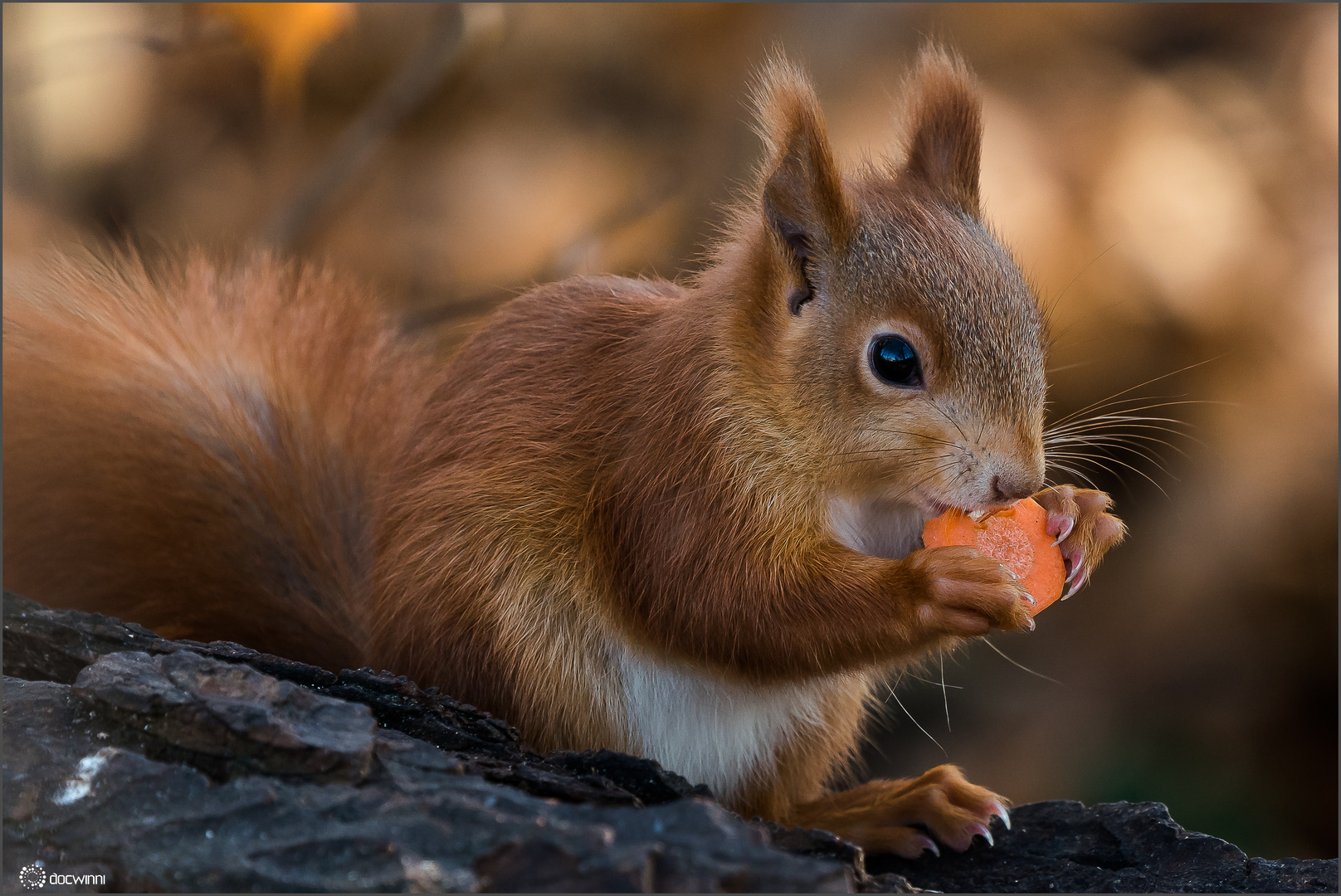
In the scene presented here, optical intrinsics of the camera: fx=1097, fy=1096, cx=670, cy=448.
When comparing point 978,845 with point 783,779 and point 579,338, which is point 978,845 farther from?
point 579,338

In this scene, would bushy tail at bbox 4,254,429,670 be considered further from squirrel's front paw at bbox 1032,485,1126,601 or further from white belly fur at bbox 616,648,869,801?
squirrel's front paw at bbox 1032,485,1126,601

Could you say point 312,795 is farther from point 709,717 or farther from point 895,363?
point 895,363

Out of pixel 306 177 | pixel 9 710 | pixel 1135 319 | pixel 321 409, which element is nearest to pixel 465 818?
pixel 9 710

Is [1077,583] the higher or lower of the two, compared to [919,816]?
higher

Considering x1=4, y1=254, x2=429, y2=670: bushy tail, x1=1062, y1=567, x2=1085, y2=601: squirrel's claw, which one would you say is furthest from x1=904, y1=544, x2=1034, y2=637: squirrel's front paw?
x1=4, y1=254, x2=429, y2=670: bushy tail

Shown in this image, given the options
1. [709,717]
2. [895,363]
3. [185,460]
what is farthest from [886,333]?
[185,460]
